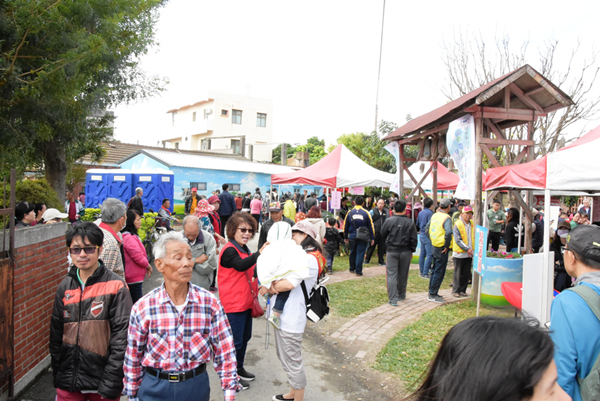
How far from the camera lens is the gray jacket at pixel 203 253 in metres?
4.69

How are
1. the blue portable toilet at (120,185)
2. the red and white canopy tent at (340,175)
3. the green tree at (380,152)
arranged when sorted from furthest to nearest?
the green tree at (380,152) < the blue portable toilet at (120,185) < the red and white canopy tent at (340,175)

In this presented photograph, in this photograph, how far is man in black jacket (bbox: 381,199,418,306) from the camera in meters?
6.59

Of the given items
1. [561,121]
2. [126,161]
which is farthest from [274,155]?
[561,121]

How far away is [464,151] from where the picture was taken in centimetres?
697

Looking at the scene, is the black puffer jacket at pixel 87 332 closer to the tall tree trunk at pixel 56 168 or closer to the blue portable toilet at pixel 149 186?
the tall tree trunk at pixel 56 168

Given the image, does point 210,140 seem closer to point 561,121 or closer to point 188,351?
point 561,121

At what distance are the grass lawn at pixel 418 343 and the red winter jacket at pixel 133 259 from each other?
10.0 ft

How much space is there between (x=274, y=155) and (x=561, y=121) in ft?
156

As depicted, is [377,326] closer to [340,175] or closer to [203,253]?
[203,253]

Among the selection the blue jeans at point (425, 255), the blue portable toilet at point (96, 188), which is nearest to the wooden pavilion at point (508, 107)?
the blue jeans at point (425, 255)

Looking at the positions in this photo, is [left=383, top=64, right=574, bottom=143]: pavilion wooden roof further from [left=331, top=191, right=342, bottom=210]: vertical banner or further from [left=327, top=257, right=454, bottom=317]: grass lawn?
[left=331, top=191, right=342, bottom=210]: vertical banner

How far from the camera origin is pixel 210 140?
143ft

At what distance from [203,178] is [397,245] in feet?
55.4

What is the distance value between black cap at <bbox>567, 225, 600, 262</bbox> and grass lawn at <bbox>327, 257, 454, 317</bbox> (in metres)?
4.38
